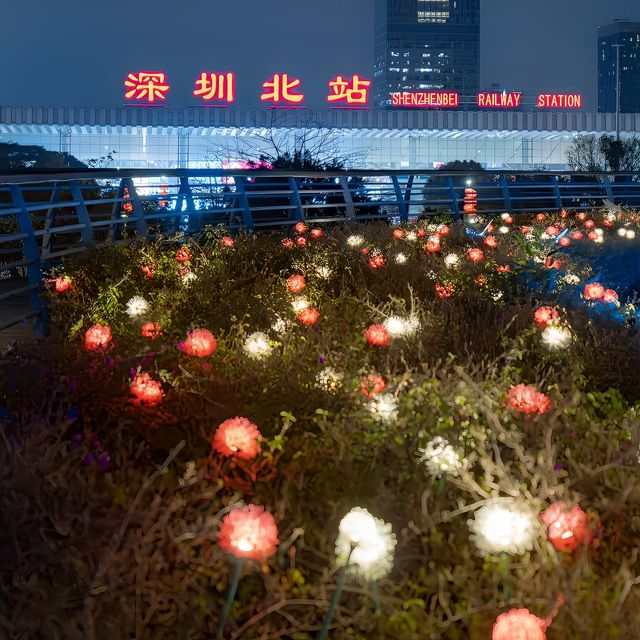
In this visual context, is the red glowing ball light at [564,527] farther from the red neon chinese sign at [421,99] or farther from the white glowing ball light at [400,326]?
the red neon chinese sign at [421,99]

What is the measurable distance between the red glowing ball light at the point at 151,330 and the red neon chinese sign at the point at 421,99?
247 feet

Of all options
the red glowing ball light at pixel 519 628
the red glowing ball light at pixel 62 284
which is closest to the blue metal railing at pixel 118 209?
the red glowing ball light at pixel 62 284

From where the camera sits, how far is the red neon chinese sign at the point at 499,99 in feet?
264

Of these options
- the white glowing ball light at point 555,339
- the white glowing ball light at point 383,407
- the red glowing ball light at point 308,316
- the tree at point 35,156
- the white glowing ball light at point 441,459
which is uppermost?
the tree at point 35,156

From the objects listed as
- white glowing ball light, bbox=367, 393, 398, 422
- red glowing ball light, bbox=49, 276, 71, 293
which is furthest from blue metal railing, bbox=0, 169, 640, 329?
white glowing ball light, bbox=367, 393, 398, 422

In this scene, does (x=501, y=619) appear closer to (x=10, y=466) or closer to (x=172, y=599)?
(x=172, y=599)

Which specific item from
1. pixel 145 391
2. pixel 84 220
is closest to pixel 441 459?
pixel 145 391

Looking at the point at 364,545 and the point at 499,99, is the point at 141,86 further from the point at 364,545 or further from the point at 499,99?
the point at 364,545

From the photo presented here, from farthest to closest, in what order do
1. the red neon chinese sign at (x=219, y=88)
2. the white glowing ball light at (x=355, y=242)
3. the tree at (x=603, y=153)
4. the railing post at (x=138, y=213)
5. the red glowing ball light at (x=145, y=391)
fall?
the red neon chinese sign at (x=219, y=88) < the tree at (x=603, y=153) < the railing post at (x=138, y=213) < the white glowing ball light at (x=355, y=242) < the red glowing ball light at (x=145, y=391)

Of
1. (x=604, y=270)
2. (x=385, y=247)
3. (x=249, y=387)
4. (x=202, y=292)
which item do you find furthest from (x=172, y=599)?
(x=604, y=270)

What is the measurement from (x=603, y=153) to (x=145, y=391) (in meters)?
76.4

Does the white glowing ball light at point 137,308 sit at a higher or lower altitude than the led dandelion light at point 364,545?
higher

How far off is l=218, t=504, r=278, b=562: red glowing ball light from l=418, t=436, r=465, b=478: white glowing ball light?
851 mm

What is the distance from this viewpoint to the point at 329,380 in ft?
13.7
